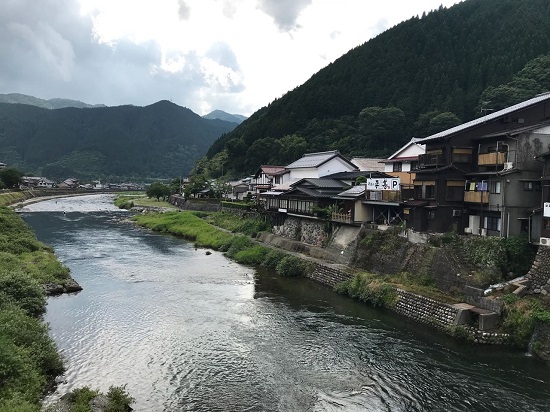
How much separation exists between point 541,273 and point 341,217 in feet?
50.9

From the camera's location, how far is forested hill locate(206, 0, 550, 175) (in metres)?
73.7

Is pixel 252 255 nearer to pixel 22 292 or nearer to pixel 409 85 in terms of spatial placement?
pixel 22 292

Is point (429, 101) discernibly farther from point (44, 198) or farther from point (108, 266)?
point (44, 198)

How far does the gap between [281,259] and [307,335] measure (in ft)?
46.2

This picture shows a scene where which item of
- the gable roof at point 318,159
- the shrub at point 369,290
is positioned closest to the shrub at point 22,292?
the shrub at point 369,290

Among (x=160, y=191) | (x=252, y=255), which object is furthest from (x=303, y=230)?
(x=160, y=191)

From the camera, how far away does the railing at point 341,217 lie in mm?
32000

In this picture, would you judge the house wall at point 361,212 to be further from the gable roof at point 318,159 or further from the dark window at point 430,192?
the gable roof at point 318,159

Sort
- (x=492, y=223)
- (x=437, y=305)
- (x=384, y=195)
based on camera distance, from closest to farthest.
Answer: (x=437, y=305)
(x=492, y=223)
(x=384, y=195)

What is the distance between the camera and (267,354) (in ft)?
56.7

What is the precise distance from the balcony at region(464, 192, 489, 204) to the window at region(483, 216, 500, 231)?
0.96 metres

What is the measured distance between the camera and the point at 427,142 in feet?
87.7

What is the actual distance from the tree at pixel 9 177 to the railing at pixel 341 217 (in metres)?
81.6

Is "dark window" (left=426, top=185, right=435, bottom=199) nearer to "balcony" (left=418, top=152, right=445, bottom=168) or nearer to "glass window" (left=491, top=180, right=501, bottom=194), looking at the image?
"balcony" (left=418, top=152, right=445, bottom=168)
